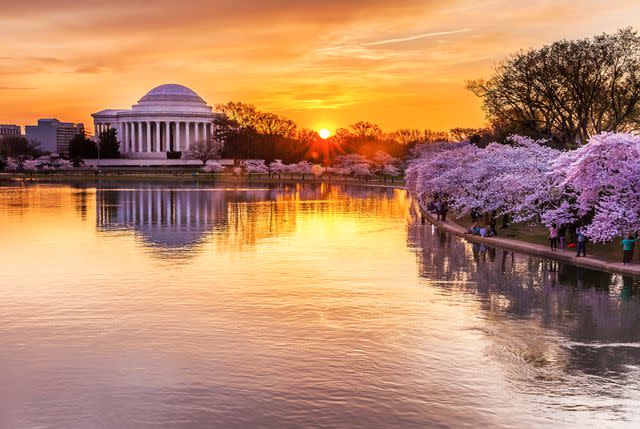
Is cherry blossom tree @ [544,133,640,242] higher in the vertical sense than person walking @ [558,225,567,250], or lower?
higher

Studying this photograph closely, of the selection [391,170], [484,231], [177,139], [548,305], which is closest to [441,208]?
[484,231]

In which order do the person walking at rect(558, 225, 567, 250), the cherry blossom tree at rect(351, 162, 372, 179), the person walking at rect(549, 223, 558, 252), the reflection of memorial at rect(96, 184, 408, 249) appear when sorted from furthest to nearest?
the cherry blossom tree at rect(351, 162, 372, 179) → the reflection of memorial at rect(96, 184, 408, 249) → the person walking at rect(558, 225, 567, 250) → the person walking at rect(549, 223, 558, 252)

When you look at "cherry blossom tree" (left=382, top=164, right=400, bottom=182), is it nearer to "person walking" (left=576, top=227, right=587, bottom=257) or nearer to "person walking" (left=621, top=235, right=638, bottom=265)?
"person walking" (left=576, top=227, right=587, bottom=257)

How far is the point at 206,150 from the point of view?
171 meters

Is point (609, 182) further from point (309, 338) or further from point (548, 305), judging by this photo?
point (309, 338)

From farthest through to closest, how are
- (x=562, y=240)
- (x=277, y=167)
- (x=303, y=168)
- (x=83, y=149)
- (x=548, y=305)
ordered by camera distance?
(x=83, y=149), (x=303, y=168), (x=277, y=167), (x=562, y=240), (x=548, y=305)

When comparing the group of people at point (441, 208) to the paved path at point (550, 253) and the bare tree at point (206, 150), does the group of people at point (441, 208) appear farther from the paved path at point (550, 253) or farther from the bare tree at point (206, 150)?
the bare tree at point (206, 150)

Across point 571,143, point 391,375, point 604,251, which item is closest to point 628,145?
point 604,251

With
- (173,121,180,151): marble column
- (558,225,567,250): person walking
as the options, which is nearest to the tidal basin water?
(558,225,567,250): person walking

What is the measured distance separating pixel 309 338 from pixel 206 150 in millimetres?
154104

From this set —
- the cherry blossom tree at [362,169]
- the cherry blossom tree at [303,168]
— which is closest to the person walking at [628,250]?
the cherry blossom tree at [362,169]

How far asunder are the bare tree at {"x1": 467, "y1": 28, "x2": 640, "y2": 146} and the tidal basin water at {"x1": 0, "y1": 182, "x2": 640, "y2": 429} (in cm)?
3087

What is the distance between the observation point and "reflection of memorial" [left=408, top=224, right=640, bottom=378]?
18828 mm

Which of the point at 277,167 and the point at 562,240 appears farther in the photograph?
the point at 277,167
